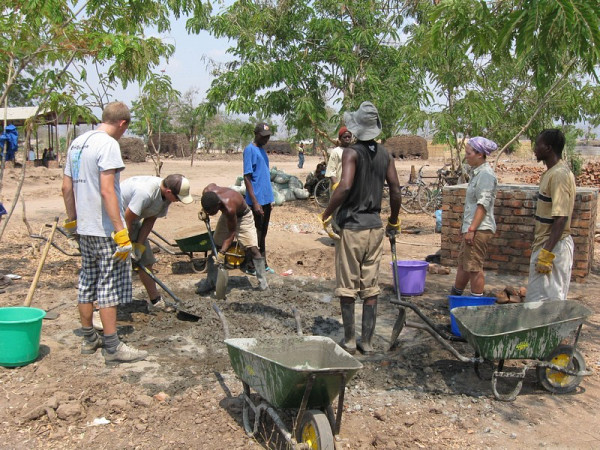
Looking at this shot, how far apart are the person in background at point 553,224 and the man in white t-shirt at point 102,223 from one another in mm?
3010

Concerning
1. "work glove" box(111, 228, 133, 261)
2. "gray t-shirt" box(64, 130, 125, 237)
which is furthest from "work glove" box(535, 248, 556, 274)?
"gray t-shirt" box(64, 130, 125, 237)

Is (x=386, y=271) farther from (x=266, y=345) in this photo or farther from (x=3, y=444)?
(x=3, y=444)

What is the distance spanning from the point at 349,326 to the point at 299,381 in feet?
5.45

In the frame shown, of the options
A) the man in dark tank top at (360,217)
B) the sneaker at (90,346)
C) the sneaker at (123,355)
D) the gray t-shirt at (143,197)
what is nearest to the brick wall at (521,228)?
the man in dark tank top at (360,217)

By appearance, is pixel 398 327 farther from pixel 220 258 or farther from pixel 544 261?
pixel 220 258

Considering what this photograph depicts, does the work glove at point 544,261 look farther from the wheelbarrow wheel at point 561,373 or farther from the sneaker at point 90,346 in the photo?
the sneaker at point 90,346

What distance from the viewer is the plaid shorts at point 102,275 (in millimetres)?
3945

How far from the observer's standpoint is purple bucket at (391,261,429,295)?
575 cm

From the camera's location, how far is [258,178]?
248 inches

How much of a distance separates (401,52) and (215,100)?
4.16m

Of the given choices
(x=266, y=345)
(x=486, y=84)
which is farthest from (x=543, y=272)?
(x=486, y=84)

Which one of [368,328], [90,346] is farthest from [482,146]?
[90,346]

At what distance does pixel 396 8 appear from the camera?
1264cm

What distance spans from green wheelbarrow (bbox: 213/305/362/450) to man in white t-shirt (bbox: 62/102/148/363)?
124 cm
